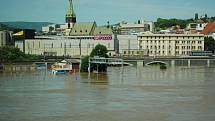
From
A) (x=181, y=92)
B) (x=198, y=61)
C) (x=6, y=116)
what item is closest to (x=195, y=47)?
(x=198, y=61)

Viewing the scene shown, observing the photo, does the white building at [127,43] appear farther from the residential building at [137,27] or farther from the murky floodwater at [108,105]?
the murky floodwater at [108,105]

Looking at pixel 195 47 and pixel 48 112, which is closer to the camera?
pixel 48 112

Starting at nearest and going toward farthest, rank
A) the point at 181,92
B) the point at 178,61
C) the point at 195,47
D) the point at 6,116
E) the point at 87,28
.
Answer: the point at 6,116 → the point at 181,92 → the point at 178,61 → the point at 195,47 → the point at 87,28

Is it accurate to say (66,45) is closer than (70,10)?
Yes

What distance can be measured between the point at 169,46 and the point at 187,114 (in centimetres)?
7599

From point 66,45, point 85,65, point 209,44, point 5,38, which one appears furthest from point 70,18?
point 85,65

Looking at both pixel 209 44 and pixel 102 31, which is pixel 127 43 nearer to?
pixel 102 31

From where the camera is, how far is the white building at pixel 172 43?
95.9 meters

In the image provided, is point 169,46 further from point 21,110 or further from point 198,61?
point 21,110

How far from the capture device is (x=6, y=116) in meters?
20.7

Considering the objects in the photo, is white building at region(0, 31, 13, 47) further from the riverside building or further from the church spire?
the church spire

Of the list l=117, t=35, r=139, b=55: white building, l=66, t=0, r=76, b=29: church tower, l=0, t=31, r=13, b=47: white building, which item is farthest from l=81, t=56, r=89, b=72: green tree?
l=66, t=0, r=76, b=29: church tower

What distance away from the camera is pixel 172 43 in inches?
3782

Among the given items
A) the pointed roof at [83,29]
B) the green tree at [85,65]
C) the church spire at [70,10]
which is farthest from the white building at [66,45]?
the green tree at [85,65]
